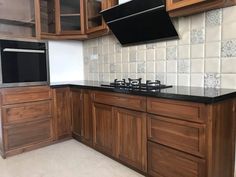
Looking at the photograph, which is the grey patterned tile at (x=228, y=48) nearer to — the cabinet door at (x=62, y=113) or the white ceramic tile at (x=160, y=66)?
the white ceramic tile at (x=160, y=66)

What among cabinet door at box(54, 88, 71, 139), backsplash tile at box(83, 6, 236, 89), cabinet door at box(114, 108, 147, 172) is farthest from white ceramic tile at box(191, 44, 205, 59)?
cabinet door at box(54, 88, 71, 139)

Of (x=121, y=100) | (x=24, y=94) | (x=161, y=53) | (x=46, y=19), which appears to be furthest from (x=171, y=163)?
(x=46, y=19)

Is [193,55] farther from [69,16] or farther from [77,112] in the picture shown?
[69,16]

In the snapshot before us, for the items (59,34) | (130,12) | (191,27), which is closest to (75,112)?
(59,34)

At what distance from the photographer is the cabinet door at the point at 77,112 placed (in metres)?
2.69

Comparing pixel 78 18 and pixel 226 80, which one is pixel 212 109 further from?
pixel 78 18

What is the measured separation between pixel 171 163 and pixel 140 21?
1.43 metres

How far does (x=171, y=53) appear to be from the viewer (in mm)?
2111

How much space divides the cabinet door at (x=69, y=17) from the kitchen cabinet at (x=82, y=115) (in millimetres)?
848

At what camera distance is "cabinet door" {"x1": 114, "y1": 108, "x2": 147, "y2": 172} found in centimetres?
183

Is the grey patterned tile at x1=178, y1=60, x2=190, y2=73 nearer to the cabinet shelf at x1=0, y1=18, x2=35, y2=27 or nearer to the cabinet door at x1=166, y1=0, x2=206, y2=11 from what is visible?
the cabinet door at x1=166, y1=0, x2=206, y2=11

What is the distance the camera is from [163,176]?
5.52 ft

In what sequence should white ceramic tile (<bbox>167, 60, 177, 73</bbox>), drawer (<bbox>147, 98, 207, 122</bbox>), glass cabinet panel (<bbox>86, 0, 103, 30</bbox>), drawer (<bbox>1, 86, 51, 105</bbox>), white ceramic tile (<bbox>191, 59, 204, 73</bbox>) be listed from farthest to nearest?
glass cabinet panel (<bbox>86, 0, 103, 30</bbox>), drawer (<bbox>1, 86, 51, 105</bbox>), white ceramic tile (<bbox>167, 60, 177, 73</bbox>), white ceramic tile (<bbox>191, 59, 204, 73</bbox>), drawer (<bbox>147, 98, 207, 122</bbox>)

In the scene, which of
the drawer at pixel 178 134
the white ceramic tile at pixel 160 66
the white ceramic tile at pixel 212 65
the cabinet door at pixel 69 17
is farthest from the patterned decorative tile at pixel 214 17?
the cabinet door at pixel 69 17
